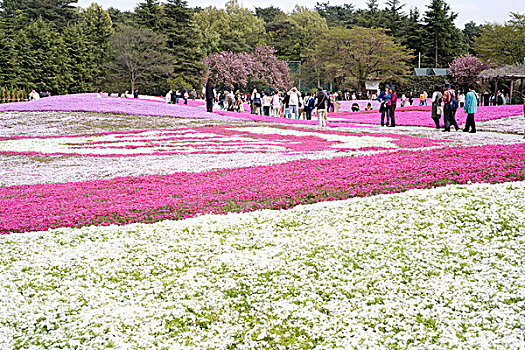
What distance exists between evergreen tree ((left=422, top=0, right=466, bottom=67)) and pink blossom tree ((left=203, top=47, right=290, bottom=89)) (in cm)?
2814

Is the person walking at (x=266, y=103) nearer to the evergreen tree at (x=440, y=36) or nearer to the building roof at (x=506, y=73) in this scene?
the building roof at (x=506, y=73)

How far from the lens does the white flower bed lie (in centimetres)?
529

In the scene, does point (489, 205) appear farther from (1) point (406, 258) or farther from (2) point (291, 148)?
(2) point (291, 148)

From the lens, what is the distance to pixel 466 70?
264 feet

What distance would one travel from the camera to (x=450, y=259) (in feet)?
21.9

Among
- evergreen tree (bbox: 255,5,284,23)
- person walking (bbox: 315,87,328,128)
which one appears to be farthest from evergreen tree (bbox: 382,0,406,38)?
person walking (bbox: 315,87,328,128)

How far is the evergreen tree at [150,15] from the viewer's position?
3150 inches

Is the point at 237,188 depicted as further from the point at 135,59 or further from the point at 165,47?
the point at 165,47

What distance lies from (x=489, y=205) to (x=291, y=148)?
1088 cm

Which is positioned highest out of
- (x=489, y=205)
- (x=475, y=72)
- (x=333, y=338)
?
(x=475, y=72)

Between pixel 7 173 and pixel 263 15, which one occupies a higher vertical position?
pixel 263 15

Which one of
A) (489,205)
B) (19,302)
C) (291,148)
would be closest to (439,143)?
(291,148)

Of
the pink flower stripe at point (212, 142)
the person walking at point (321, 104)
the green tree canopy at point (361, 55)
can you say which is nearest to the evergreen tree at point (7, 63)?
the green tree canopy at point (361, 55)

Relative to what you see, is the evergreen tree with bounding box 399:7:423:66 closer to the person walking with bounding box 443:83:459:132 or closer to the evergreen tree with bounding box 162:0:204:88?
the evergreen tree with bounding box 162:0:204:88
